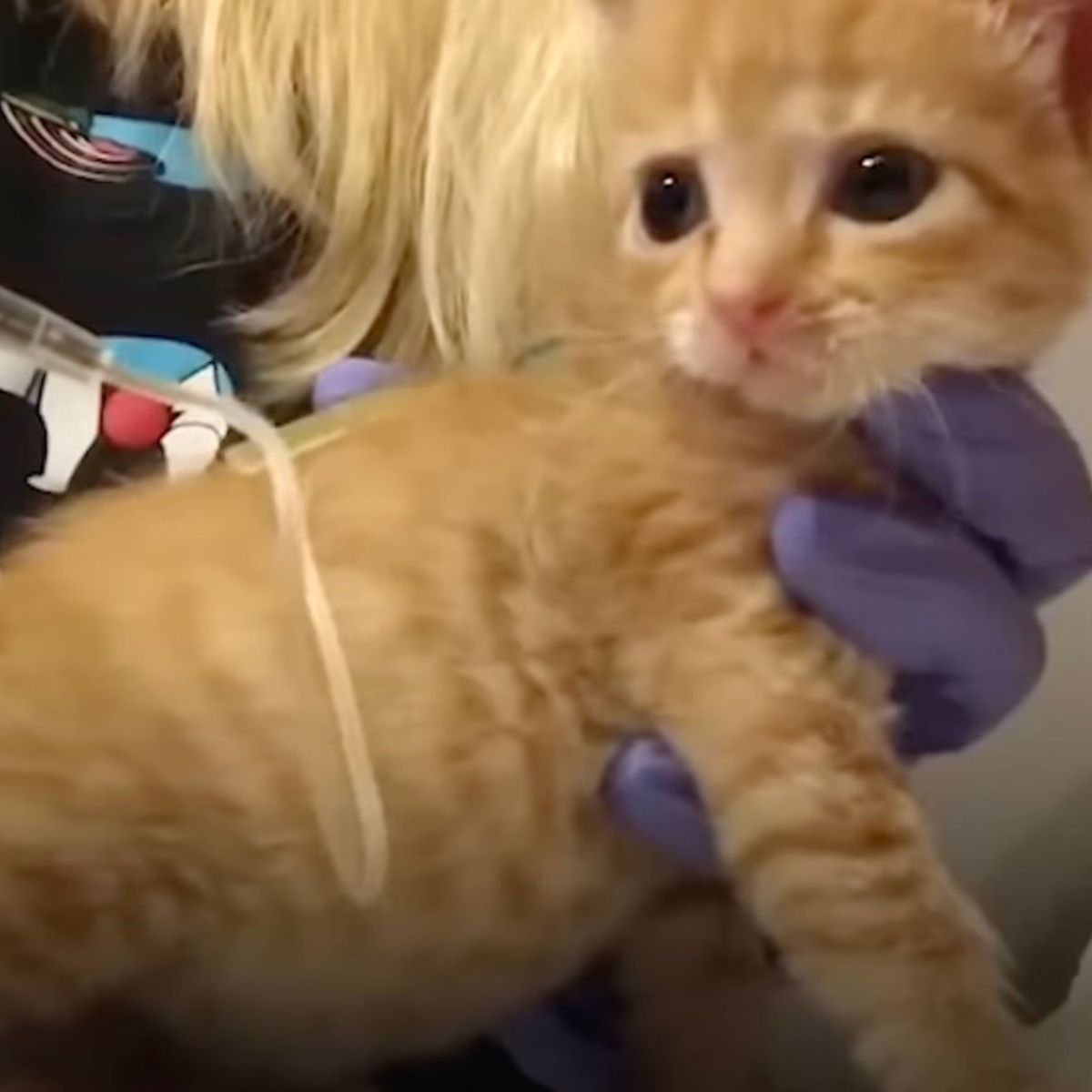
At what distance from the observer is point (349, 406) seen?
100cm

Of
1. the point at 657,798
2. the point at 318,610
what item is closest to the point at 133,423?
the point at 318,610

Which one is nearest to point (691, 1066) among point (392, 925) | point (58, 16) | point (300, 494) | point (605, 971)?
point (605, 971)

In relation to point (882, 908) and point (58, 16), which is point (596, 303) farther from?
point (58, 16)

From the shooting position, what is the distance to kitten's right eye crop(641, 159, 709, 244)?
2.86 feet

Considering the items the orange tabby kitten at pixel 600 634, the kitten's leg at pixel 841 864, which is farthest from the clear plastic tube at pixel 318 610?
the kitten's leg at pixel 841 864

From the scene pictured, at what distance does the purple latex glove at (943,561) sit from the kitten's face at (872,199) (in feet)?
0.18

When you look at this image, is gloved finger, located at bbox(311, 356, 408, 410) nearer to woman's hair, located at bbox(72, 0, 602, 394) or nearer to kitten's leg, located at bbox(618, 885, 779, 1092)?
woman's hair, located at bbox(72, 0, 602, 394)

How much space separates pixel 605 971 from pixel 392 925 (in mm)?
210

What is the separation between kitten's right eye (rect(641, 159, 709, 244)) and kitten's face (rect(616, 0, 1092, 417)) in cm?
2

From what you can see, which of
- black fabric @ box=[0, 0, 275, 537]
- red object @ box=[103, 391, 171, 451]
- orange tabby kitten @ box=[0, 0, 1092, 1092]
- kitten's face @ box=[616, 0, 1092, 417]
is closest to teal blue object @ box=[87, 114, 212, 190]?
black fabric @ box=[0, 0, 275, 537]

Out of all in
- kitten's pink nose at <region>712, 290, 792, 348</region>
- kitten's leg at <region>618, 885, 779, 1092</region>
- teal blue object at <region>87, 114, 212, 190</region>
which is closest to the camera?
kitten's pink nose at <region>712, 290, 792, 348</region>

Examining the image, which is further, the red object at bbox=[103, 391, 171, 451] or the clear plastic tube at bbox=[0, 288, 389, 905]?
the red object at bbox=[103, 391, 171, 451]

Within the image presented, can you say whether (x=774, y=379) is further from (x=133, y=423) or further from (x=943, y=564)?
(x=133, y=423)

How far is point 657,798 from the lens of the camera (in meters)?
0.89
